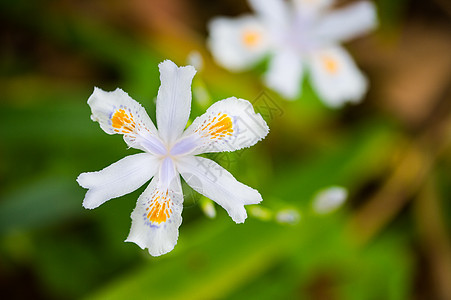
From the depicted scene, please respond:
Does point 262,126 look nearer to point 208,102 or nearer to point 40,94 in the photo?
point 208,102

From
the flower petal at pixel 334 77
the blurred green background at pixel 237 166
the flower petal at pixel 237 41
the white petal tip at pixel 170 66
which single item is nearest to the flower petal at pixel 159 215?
the white petal tip at pixel 170 66

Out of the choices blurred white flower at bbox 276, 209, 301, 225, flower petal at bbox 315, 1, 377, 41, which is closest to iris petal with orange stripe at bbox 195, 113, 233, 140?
blurred white flower at bbox 276, 209, 301, 225

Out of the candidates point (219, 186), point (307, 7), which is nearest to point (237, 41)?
point (307, 7)

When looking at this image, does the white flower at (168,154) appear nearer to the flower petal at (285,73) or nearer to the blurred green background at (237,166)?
the blurred green background at (237,166)

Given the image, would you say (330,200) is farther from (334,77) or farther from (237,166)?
(334,77)

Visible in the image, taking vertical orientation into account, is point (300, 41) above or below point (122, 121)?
above

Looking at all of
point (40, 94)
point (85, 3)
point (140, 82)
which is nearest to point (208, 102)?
point (140, 82)
